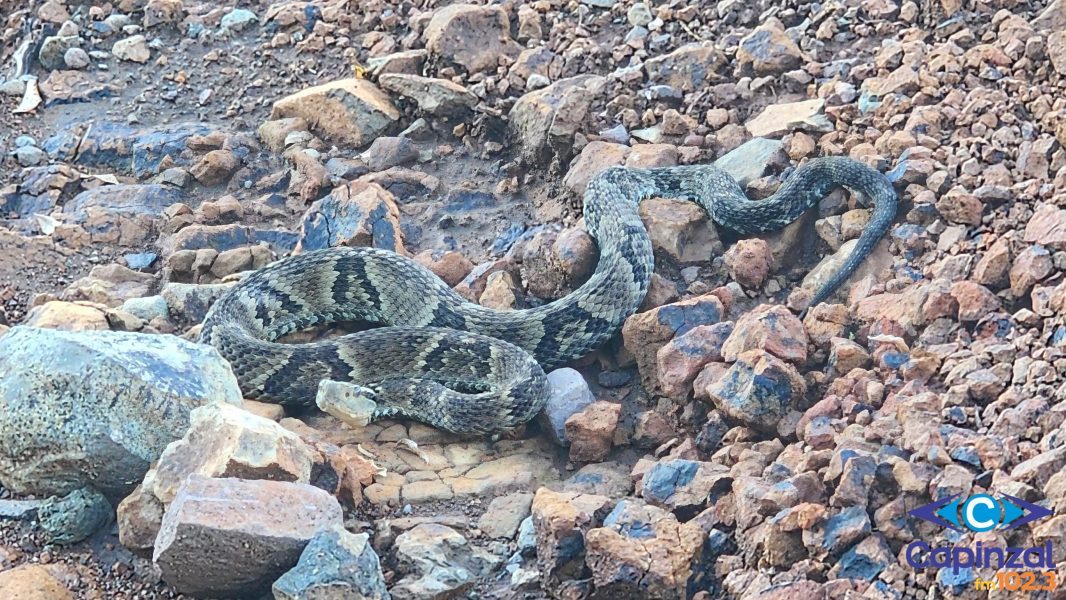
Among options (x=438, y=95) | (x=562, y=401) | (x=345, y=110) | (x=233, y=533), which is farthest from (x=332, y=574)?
(x=345, y=110)

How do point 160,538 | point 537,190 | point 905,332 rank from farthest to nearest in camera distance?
point 537,190
point 905,332
point 160,538

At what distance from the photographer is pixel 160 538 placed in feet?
15.6

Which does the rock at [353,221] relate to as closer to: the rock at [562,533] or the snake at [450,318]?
the snake at [450,318]

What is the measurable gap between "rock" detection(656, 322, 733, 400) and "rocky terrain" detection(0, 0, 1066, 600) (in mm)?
20

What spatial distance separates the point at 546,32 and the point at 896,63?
116 inches

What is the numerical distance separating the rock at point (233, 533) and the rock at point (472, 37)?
522 centimetres

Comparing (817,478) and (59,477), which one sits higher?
(817,478)

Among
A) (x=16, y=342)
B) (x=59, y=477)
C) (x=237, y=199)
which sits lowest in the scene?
(x=237, y=199)

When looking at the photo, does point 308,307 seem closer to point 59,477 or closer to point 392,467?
point 392,467

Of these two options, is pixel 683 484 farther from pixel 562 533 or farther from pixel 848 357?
pixel 848 357

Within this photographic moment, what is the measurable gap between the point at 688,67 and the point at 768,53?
0.58m

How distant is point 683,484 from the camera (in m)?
5.46

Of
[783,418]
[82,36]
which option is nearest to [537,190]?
[783,418]

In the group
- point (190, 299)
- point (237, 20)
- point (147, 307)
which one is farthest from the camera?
point (237, 20)
